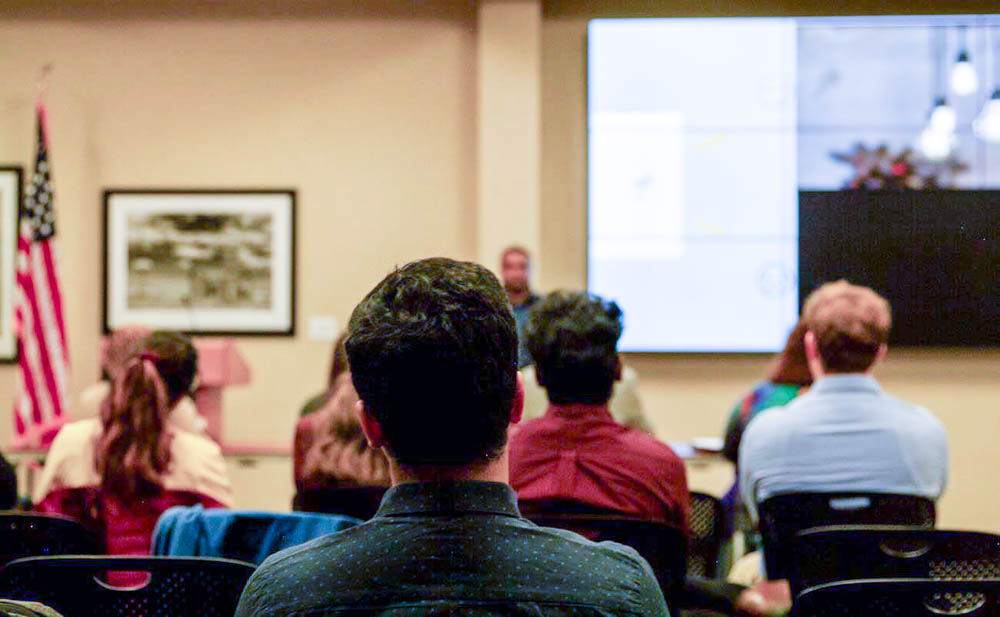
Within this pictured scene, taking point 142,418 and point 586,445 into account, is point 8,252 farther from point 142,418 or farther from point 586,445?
point 586,445

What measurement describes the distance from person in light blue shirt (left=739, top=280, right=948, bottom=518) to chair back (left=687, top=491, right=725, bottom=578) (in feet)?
0.39

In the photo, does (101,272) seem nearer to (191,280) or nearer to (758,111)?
(191,280)

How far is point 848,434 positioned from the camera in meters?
2.68

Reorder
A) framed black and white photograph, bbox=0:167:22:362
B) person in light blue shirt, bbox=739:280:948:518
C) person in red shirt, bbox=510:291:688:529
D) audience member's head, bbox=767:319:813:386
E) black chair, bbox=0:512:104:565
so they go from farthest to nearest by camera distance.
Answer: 1. framed black and white photograph, bbox=0:167:22:362
2. audience member's head, bbox=767:319:813:386
3. person in light blue shirt, bbox=739:280:948:518
4. person in red shirt, bbox=510:291:688:529
5. black chair, bbox=0:512:104:565

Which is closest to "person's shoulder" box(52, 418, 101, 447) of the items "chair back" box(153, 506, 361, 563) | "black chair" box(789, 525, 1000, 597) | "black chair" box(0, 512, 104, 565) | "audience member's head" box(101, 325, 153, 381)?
"audience member's head" box(101, 325, 153, 381)

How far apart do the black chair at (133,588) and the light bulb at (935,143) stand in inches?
203

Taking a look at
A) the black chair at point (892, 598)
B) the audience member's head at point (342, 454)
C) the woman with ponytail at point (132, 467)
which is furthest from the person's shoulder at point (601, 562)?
the woman with ponytail at point (132, 467)

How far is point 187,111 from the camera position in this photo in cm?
633

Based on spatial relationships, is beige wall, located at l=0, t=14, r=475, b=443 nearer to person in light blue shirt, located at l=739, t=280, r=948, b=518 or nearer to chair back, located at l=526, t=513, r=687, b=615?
person in light blue shirt, located at l=739, t=280, r=948, b=518

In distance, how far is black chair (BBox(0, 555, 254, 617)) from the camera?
5.43ft

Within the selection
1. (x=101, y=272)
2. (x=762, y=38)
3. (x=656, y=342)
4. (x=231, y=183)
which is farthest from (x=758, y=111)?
(x=101, y=272)

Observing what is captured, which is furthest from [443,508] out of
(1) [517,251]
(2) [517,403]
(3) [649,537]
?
(1) [517,251]

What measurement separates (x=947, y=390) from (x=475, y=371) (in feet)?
18.3

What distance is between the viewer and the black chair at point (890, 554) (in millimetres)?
1979
